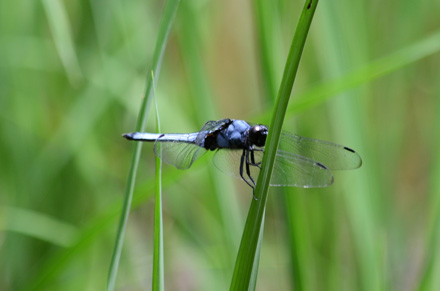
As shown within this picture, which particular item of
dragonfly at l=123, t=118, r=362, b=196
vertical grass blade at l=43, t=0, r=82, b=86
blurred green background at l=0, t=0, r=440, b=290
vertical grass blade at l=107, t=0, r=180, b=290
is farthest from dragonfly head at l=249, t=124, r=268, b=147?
vertical grass blade at l=43, t=0, r=82, b=86

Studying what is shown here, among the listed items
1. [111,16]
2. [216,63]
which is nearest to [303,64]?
[111,16]

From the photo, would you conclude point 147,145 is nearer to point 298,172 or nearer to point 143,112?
point 298,172

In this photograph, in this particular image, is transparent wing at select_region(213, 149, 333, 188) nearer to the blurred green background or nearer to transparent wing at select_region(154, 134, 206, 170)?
transparent wing at select_region(154, 134, 206, 170)

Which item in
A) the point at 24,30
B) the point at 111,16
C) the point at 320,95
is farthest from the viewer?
the point at 24,30

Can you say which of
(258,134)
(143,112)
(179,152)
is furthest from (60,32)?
(143,112)

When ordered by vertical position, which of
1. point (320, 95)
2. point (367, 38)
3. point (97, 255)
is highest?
point (367, 38)

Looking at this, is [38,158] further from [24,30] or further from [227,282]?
[227,282]

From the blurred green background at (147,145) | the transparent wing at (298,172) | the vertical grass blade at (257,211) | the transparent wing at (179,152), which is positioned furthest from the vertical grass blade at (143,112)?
the blurred green background at (147,145)
